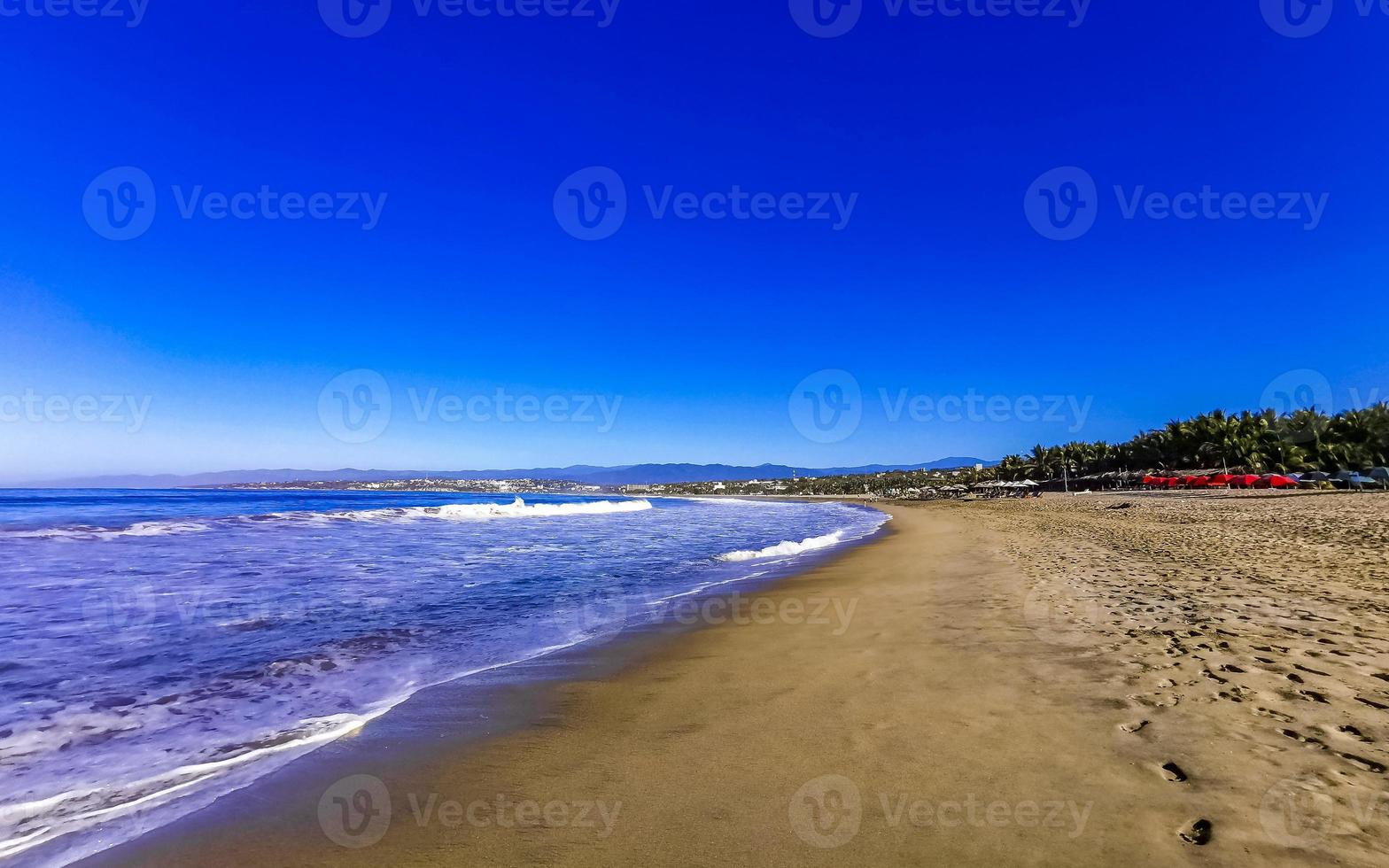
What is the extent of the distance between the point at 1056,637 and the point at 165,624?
481 inches

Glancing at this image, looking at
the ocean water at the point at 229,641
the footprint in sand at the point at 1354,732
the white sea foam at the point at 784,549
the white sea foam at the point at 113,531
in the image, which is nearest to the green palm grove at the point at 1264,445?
the white sea foam at the point at 784,549

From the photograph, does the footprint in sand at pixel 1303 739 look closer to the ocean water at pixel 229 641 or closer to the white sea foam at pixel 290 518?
the ocean water at pixel 229 641

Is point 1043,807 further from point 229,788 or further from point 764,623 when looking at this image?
point 764,623

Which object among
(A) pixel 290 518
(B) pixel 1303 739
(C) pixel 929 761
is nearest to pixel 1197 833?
(C) pixel 929 761

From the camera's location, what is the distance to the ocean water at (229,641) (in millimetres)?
4332

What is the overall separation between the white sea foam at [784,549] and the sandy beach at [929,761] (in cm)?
1063

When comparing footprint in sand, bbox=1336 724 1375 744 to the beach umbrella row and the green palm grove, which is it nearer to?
the beach umbrella row

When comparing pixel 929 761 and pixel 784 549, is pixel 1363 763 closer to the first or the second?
pixel 929 761

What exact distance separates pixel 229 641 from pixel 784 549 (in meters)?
16.2

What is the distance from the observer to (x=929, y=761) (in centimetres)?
427

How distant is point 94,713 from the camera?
5516 millimetres

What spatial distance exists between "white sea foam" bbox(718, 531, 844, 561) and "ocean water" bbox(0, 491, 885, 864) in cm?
23

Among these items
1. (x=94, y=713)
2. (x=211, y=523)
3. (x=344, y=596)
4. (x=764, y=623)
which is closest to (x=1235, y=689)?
(x=764, y=623)

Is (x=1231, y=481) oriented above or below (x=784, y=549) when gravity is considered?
above
